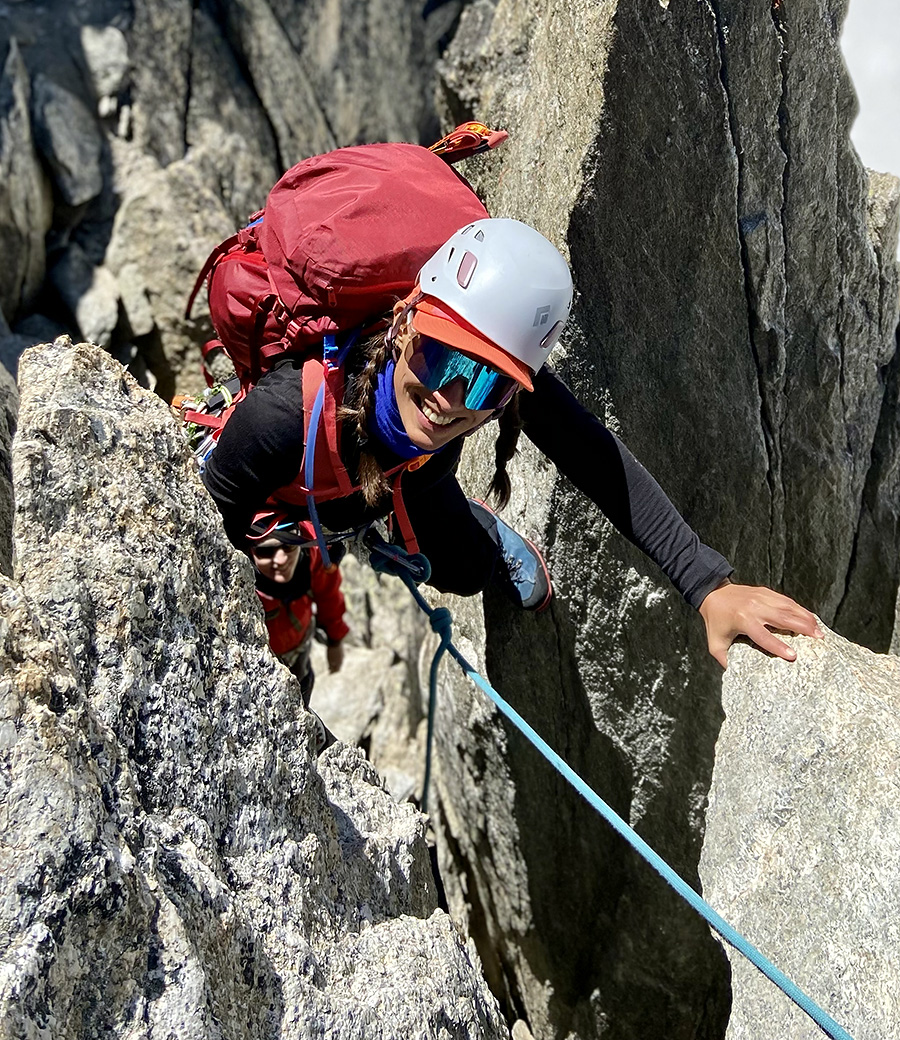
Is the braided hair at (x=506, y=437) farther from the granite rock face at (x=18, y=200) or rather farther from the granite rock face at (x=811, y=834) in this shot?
the granite rock face at (x=18, y=200)

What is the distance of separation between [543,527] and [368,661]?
471cm

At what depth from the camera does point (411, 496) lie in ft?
13.6

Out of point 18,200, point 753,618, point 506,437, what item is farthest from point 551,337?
point 18,200

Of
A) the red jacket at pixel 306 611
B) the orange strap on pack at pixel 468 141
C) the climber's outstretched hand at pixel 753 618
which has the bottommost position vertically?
the red jacket at pixel 306 611

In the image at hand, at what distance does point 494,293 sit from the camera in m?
3.13

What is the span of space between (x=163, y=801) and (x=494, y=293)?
183 centimetres

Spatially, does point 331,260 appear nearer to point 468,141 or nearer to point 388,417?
point 388,417

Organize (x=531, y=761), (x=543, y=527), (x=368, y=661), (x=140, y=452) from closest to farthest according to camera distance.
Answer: (x=140, y=452) → (x=543, y=527) → (x=531, y=761) → (x=368, y=661)

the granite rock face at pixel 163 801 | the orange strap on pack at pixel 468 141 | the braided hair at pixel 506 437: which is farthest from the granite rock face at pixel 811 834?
the orange strap on pack at pixel 468 141

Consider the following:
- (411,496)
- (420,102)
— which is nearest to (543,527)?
(411,496)

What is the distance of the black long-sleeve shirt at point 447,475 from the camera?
3.46 metres

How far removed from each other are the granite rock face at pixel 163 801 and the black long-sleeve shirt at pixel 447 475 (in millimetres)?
361

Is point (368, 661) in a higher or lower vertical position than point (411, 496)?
lower

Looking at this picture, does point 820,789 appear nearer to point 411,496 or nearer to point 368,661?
point 411,496
